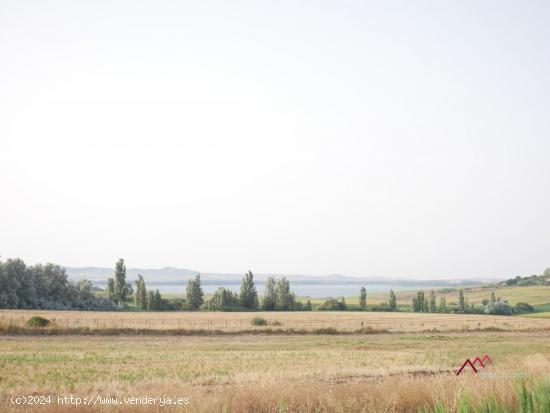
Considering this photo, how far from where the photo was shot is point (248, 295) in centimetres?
12775

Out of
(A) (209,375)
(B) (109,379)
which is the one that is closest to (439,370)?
(A) (209,375)

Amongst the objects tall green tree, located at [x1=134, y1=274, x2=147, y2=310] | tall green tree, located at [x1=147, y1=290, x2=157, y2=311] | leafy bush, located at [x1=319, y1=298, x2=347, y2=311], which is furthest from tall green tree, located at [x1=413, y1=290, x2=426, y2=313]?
tall green tree, located at [x1=134, y1=274, x2=147, y2=310]

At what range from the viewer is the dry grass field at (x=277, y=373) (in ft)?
38.1

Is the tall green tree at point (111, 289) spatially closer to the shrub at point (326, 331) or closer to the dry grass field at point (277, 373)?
the shrub at point (326, 331)

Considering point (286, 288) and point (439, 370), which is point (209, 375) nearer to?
point (439, 370)

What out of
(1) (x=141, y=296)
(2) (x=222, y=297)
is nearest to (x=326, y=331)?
(2) (x=222, y=297)

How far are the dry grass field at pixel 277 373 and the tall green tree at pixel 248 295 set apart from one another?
222 ft

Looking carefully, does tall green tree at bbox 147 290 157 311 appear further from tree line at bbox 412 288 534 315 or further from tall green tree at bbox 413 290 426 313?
tall green tree at bbox 413 290 426 313

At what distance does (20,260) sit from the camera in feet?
354

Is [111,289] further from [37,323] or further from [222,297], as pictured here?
[37,323]

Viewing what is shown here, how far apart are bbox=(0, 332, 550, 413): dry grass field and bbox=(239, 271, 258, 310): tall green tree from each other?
67.6 meters

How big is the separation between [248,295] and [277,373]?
336 ft

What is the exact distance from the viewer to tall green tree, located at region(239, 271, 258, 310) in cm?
12744

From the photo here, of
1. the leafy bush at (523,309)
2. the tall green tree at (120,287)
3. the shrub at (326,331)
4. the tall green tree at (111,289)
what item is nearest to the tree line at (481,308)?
the leafy bush at (523,309)
